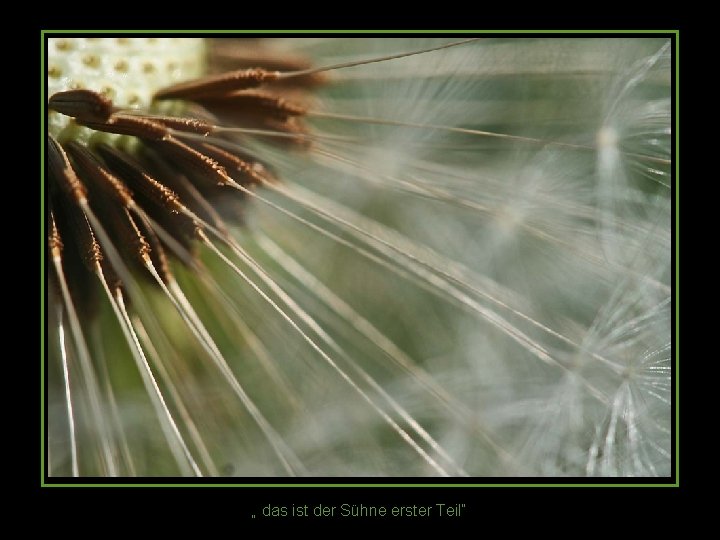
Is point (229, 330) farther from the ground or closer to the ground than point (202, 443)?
farther from the ground

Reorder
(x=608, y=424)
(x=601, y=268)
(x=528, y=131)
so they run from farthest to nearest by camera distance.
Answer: (x=528, y=131) → (x=601, y=268) → (x=608, y=424)

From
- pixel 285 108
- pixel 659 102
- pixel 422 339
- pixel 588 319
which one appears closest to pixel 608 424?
pixel 588 319

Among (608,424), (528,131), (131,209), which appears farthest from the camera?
(528,131)

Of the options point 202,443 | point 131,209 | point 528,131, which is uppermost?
point 528,131

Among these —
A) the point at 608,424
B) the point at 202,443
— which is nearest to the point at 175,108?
the point at 202,443

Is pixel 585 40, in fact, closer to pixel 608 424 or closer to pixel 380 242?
pixel 380 242
